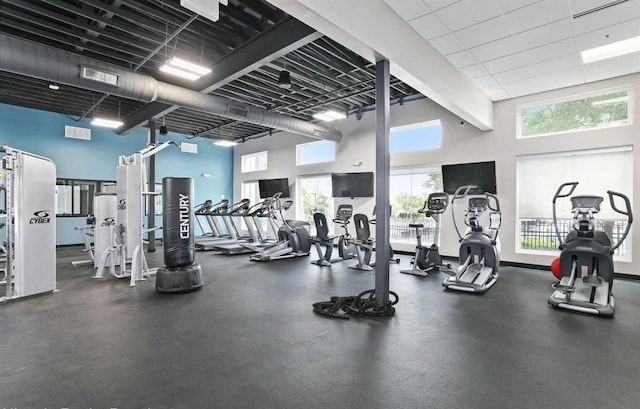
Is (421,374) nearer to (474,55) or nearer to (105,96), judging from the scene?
(474,55)

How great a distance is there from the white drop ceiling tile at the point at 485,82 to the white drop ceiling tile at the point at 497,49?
83 cm

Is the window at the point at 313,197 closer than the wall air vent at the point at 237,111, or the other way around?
the wall air vent at the point at 237,111

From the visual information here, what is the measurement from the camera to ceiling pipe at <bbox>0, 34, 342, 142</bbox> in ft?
14.7

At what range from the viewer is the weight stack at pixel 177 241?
15.4 ft

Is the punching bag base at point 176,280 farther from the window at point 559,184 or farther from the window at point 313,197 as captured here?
the window at point 559,184

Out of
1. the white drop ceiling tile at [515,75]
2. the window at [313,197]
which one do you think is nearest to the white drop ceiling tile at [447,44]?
the white drop ceiling tile at [515,75]

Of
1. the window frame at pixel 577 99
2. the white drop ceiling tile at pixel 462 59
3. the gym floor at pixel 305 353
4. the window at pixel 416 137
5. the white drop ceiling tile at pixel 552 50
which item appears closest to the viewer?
the gym floor at pixel 305 353

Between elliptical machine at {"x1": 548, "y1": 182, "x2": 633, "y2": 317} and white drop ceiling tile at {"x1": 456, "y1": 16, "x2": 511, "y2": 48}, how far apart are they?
8.24ft

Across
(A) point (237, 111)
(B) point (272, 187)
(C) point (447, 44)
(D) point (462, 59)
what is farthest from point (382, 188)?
(B) point (272, 187)

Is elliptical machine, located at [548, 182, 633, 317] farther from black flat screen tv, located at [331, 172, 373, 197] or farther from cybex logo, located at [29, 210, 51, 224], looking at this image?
cybex logo, located at [29, 210, 51, 224]

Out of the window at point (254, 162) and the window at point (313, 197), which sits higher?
the window at point (254, 162)

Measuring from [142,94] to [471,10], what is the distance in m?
5.61

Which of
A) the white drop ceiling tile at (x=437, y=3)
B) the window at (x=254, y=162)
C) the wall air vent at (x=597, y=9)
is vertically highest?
the white drop ceiling tile at (x=437, y=3)

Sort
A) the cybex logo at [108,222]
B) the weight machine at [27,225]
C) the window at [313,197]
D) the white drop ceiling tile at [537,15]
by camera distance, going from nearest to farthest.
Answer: the white drop ceiling tile at [537,15] → the weight machine at [27,225] → the cybex logo at [108,222] → the window at [313,197]
